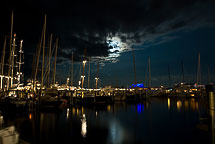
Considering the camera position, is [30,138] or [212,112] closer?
[212,112]

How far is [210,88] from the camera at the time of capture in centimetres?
1121

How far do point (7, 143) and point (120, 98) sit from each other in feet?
192

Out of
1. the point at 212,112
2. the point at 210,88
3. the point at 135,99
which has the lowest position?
the point at 135,99

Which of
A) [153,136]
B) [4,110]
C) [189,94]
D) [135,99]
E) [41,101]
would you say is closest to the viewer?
[153,136]

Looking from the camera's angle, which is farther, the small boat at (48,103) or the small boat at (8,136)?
the small boat at (48,103)

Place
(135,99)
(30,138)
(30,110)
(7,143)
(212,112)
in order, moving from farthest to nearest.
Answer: (135,99), (30,110), (30,138), (212,112), (7,143)

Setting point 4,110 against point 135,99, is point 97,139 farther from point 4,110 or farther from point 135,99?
point 135,99

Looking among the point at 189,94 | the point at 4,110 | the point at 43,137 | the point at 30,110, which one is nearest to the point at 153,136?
the point at 43,137

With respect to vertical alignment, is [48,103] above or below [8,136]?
below

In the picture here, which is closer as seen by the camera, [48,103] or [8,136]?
[8,136]

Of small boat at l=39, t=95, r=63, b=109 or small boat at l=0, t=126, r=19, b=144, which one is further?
small boat at l=39, t=95, r=63, b=109

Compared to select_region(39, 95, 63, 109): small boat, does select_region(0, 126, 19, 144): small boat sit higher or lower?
higher

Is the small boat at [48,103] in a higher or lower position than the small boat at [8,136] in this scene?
lower

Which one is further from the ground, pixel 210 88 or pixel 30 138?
pixel 210 88
